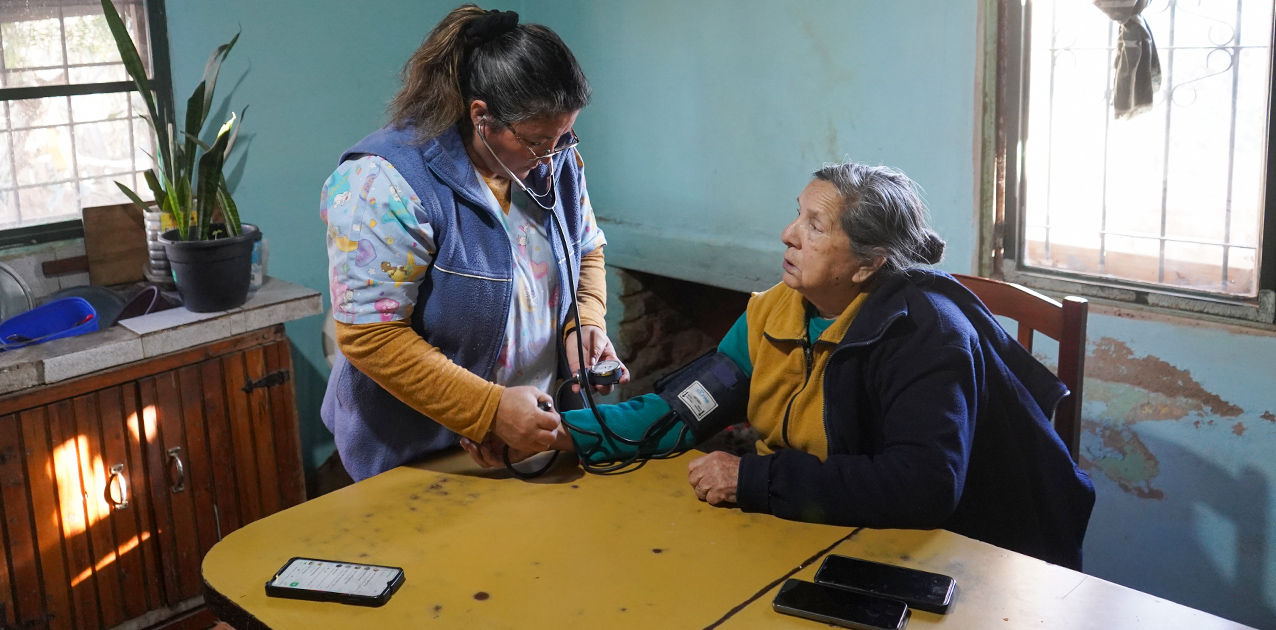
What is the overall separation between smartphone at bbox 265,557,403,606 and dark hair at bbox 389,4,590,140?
0.71 m

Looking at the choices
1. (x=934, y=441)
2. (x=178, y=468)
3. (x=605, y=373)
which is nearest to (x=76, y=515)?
(x=178, y=468)

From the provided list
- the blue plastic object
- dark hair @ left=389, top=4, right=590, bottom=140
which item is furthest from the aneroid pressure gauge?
the blue plastic object

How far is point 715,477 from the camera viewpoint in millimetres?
1619

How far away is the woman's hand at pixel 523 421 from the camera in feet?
5.42

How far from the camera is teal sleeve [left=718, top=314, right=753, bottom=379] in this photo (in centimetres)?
186

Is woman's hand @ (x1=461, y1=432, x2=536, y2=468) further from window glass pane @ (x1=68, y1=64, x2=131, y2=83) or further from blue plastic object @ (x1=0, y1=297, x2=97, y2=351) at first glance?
window glass pane @ (x1=68, y1=64, x2=131, y2=83)

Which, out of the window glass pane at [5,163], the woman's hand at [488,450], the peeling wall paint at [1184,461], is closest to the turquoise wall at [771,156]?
the peeling wall paint at [1184,461]

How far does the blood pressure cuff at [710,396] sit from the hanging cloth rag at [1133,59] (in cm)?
132

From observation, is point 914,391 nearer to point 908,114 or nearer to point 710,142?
point 908,114

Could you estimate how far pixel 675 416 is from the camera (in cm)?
182

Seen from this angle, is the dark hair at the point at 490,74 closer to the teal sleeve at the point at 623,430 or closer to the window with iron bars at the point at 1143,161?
the teal sleeve at the point at 623,430

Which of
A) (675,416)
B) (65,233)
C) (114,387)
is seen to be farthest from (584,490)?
(65,233)

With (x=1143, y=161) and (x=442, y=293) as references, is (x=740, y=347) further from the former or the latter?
(x=1143, y=161)

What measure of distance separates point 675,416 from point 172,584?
5.56ft
